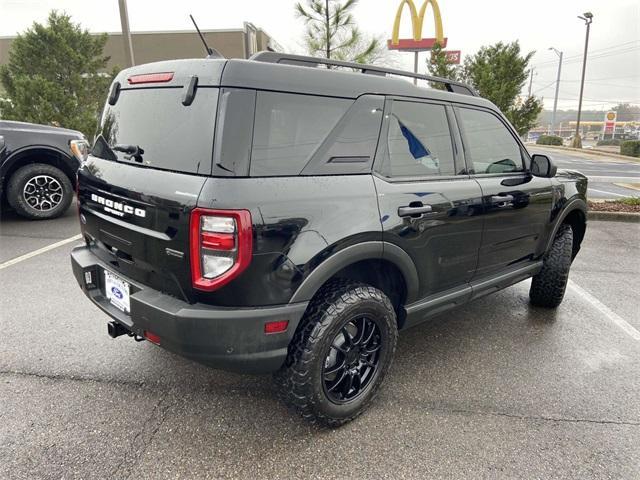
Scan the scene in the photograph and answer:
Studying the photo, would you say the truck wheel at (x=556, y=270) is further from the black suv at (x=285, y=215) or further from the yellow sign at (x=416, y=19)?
the yellow sign at (x=416, y=19)

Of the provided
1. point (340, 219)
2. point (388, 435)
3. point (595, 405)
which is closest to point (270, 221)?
point (340, 219)

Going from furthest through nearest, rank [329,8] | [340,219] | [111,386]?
1. [329,8]
2. [111,386]
3. [340,219]

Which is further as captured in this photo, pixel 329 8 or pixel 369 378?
pixel 329 8

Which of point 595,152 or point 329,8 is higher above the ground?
point 329,8

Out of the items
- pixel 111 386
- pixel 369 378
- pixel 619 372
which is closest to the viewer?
pixel 369 378

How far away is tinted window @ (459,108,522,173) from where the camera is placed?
2912 millimetres

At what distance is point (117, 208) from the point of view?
2.22 metres

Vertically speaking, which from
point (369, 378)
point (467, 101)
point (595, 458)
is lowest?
point (595, 458)

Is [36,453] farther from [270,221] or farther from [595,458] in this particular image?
[595,458]

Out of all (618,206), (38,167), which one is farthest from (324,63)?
(618,206)

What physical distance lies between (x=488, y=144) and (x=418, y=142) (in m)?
0.81

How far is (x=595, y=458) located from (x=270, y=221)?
1.94m

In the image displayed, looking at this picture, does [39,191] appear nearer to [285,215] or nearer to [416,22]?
[285,215]

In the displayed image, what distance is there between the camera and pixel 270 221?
1873 millimetres
